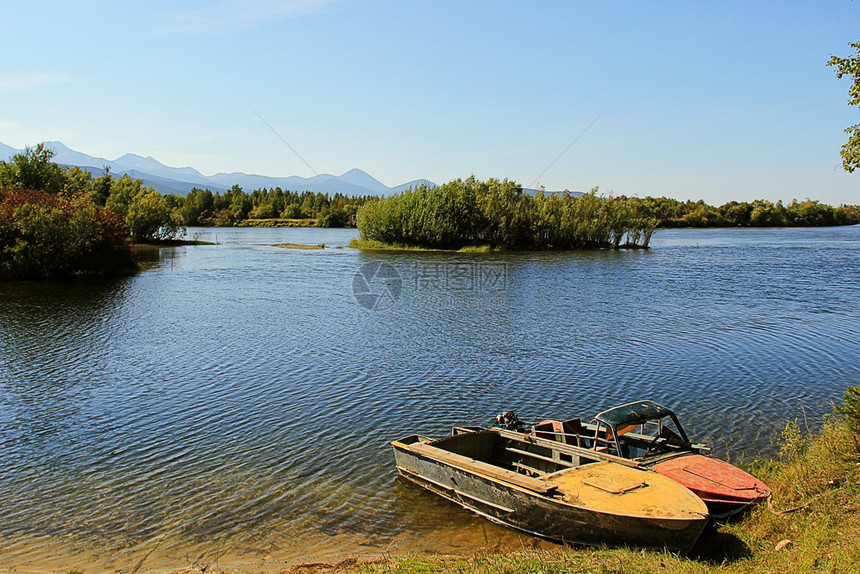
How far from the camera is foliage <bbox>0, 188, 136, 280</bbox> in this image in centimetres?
5262

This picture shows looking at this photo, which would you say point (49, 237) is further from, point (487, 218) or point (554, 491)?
point (487, 218)

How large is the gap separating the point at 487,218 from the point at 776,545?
9727 cm

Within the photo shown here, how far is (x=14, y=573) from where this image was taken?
36.6 feet

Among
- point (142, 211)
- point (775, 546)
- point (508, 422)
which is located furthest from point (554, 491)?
point (142, 211)

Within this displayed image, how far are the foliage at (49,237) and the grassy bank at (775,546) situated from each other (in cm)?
5401

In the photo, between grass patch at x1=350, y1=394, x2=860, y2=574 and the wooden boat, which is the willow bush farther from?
grass patch at x1=350, y1=394, x2=860, y2=574

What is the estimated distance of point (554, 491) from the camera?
1211 centimetres

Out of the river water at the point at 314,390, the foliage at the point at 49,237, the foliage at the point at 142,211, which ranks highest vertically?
the foliage at the point at 142,211

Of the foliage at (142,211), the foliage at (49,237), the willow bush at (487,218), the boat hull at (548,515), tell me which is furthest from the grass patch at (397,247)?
the boat hull at (548,515)

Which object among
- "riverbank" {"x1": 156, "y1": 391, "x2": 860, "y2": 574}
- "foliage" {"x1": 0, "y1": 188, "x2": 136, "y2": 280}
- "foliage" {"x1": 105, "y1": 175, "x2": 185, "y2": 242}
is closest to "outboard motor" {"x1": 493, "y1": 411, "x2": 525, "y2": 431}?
"riverbank" {"x1": 156, "y1": 391, "x2": 860, "y2": 574}

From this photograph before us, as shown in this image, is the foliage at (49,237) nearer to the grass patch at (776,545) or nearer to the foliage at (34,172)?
the foliage at (34,172)

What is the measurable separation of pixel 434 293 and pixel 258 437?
32570 millimetres

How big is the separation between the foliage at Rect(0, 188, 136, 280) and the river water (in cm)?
372

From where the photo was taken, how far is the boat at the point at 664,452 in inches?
475
